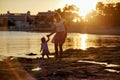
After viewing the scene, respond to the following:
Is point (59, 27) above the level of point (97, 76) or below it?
above

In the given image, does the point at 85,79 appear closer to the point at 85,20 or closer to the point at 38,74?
the point at 38,74

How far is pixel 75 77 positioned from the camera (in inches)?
497

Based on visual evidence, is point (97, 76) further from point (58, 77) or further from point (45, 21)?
point (45, 21)

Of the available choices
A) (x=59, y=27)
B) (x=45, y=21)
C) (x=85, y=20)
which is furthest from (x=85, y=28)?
(x=59, y=27)

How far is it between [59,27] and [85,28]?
117m

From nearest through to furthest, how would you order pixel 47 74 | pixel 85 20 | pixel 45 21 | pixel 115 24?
1. pixel 47 74
2. pixel 115 24
3. pixel 85 20
4. pixel 45 21

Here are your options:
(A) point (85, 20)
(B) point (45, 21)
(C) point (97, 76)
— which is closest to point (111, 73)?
(C) point (97, 76)

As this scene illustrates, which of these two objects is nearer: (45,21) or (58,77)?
(58,77)

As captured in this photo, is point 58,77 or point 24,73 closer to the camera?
point 58,77

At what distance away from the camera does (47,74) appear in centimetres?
1304

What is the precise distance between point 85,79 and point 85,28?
122128 mm

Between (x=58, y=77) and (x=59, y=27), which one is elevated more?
(x=59, y=27)

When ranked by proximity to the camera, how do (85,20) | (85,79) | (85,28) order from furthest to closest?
(85,20) → (85,28) → (85,79)

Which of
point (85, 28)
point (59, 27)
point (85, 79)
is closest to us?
point (85, 79)
